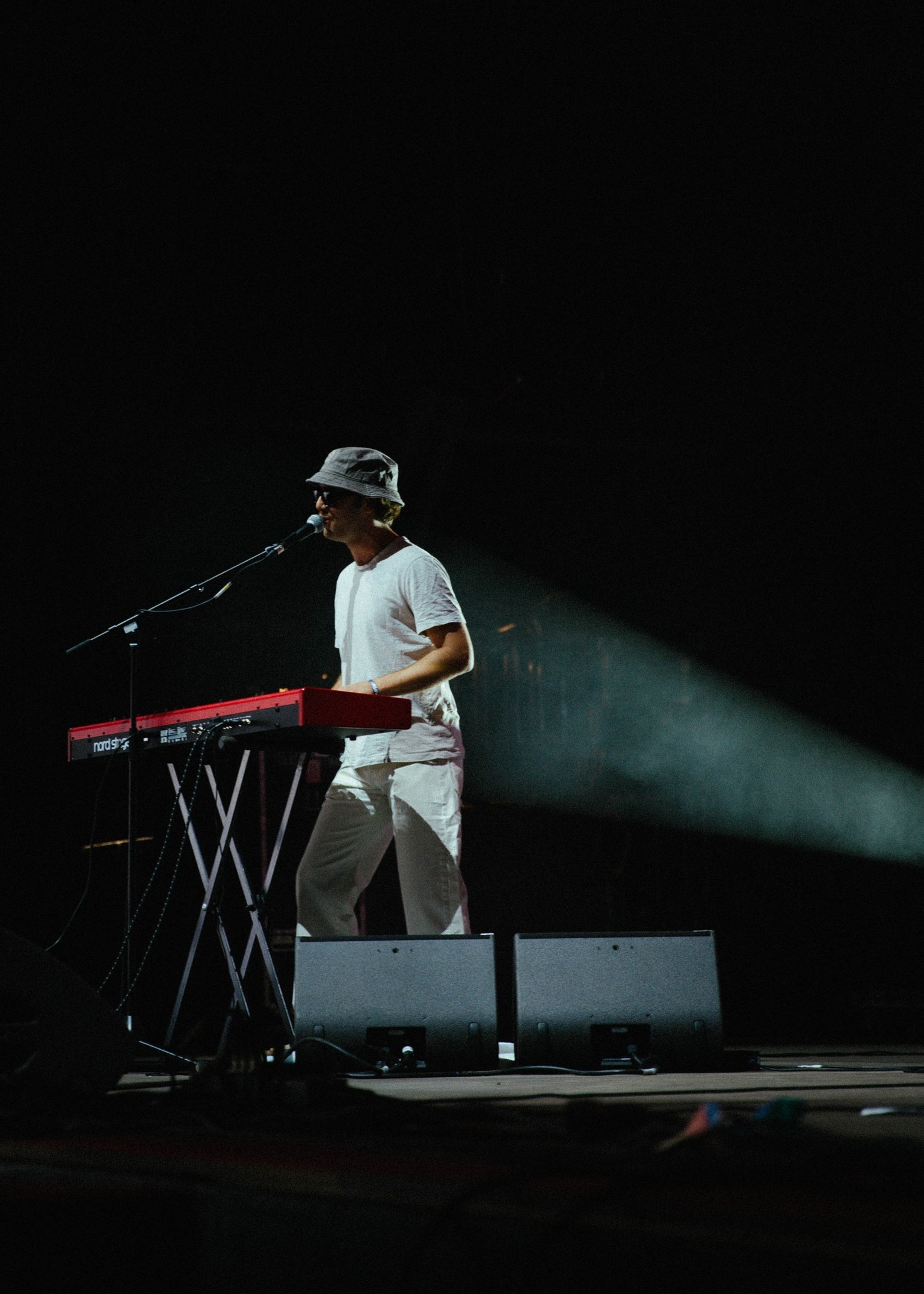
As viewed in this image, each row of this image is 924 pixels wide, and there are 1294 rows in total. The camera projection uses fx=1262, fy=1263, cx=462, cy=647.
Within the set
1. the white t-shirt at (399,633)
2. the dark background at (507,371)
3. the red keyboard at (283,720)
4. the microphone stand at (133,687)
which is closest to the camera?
the red keyboard at (283,720)

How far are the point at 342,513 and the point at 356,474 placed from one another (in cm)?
12

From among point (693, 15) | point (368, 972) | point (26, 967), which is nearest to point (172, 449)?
point (693, 15)

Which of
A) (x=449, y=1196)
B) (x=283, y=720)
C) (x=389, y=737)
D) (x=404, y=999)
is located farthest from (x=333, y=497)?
(x=449, y=1196)

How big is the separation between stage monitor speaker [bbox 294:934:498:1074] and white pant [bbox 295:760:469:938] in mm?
332

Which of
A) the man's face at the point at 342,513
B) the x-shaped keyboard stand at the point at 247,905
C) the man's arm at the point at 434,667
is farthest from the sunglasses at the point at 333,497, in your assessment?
the x-shaped keyboard stand at the point at 247,905

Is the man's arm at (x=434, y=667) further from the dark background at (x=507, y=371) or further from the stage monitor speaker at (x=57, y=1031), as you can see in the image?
the stage monitor speaker at (x=57, y=1031)

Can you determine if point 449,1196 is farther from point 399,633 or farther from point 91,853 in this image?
point 91,853

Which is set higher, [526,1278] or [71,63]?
[71,63]

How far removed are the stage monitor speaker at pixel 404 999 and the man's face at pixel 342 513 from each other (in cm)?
127

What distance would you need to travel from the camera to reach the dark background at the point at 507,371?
4094 millimetres

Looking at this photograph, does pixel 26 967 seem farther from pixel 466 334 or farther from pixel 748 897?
pixel 748 897

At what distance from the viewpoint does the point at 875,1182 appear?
996mm

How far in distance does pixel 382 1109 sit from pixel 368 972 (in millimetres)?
1610

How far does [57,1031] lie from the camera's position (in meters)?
1.88
